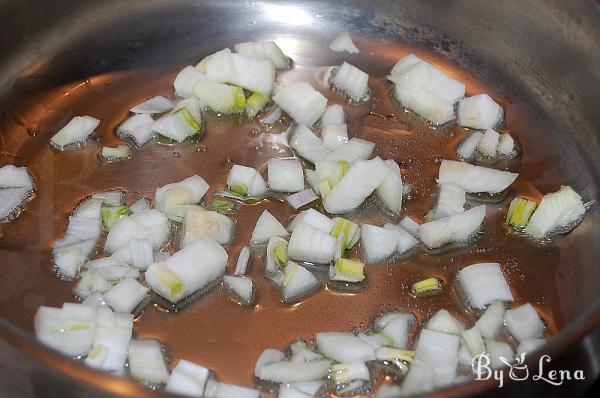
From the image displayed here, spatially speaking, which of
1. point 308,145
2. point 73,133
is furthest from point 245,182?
point 73,133

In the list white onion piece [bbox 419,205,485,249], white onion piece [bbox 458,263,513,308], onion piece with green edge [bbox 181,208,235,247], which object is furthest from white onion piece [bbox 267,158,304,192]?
white onion piece [bbox 458,263,513,308]

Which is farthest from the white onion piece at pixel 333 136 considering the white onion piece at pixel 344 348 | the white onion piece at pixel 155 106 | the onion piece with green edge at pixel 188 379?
the onion piece with green edge at pixel 188 379

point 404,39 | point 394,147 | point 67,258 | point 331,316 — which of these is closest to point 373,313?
point 331,316

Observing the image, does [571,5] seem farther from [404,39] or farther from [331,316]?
[331,316]

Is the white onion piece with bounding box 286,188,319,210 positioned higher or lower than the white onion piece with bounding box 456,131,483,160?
lower

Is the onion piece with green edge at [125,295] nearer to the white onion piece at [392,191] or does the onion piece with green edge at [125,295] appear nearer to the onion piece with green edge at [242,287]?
the onion piece with green edge at [242,287]

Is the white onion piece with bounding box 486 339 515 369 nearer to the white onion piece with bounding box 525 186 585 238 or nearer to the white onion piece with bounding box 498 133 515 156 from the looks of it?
the white onion piece with bounding box 525 186 585 238
